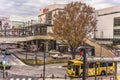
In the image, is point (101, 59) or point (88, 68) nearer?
point (101, 59)

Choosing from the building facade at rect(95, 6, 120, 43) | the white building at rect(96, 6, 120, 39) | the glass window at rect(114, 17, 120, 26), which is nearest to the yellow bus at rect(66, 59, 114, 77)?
the building facade at rect(95, 6, 120, 43)

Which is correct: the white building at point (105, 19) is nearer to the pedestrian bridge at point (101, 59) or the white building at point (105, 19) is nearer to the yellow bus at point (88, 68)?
Result: the yellow bus at point (88, 68)

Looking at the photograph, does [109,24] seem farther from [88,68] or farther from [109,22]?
[88,68]

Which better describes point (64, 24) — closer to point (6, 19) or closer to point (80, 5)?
point (80, 5)

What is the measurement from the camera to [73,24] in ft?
169

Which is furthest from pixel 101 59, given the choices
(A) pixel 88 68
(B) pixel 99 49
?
(B) pixel 99 49

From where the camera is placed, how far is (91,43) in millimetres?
73562

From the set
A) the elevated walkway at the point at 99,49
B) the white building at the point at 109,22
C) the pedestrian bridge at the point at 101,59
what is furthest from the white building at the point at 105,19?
the pedestrian bridge at the point at 101,59

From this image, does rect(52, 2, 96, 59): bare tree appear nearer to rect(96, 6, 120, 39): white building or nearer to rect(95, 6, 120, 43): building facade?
rect(95, 6, 120, 43): building facade

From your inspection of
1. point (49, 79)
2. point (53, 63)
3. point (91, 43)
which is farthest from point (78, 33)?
point (91, 43)

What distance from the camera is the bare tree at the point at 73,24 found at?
5147 centimetres

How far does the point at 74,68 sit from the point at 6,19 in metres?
26.1

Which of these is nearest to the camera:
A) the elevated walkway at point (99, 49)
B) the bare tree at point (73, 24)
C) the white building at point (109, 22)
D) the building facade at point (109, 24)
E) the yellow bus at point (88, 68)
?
the yellow bus at point (88, 68)

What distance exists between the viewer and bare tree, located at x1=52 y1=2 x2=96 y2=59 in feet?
169
